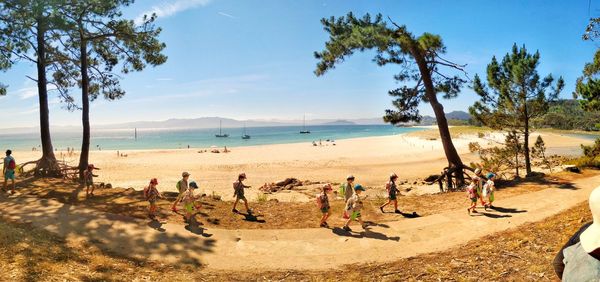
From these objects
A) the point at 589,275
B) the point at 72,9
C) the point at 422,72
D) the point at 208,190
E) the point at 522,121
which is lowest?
the point at 208,190

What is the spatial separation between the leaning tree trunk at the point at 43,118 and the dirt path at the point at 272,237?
24.0ft

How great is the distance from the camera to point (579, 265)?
2420 mm

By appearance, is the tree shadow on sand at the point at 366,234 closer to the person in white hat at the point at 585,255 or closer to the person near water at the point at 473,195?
the person near water at the point at 473,195

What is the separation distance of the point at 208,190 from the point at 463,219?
53.8ft

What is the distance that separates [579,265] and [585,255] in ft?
0.27

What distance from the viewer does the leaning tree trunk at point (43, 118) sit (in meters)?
18.6

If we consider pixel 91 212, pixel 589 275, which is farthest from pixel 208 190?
pixel 589 275

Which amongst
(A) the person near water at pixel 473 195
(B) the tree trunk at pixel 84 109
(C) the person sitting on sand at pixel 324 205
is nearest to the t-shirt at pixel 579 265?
(C) the person sitting on sand at pixel 324 205

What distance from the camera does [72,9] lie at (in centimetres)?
1655

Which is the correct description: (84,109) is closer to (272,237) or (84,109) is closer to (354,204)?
(272,237)

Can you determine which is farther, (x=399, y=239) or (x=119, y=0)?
(x=119, y=0)

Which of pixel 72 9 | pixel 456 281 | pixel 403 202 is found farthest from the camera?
pixel 72 9

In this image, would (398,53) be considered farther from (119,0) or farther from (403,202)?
(119,0)

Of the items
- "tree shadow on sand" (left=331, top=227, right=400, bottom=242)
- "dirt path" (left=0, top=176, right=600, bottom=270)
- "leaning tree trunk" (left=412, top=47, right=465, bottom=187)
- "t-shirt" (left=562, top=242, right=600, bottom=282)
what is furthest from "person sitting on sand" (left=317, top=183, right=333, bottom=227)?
"leaning tree trunk" (left=412, top=47, right=465, bottom=187)
